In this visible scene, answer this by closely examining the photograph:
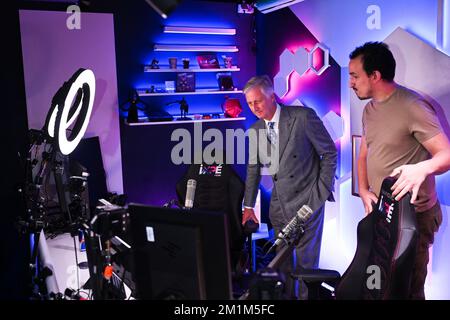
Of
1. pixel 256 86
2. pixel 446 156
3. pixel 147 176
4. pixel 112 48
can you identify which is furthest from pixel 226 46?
pixel 446 156

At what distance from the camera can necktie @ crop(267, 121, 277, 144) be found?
11.0ft

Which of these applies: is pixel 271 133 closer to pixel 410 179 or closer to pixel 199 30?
pixel 410 179

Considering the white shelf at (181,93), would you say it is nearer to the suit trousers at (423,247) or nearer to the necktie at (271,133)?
the necktie at (271,133)

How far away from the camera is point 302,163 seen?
3.24 meters

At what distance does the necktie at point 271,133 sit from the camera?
3.36 metres

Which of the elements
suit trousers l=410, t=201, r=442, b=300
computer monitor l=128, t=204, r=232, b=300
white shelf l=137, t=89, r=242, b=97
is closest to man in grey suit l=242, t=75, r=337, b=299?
suit trousers l=410, t=201, r=442, b=300

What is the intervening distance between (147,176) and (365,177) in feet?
8.97

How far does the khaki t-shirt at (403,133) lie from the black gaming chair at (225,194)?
110cm

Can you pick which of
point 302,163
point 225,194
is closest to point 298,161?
point 302,163

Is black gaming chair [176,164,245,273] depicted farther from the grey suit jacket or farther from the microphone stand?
the microphone stand

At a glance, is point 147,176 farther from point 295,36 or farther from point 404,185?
point 404,185

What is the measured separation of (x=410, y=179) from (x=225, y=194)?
157 centimetres

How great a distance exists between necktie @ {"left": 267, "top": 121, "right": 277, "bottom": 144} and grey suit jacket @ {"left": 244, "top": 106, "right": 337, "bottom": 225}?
0.08m
